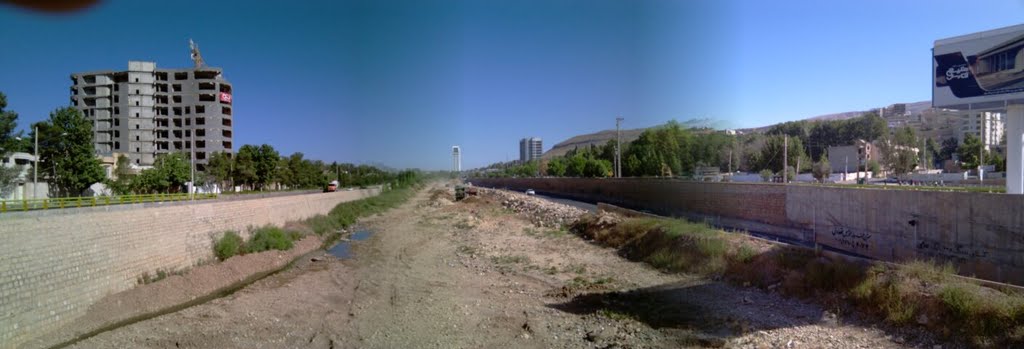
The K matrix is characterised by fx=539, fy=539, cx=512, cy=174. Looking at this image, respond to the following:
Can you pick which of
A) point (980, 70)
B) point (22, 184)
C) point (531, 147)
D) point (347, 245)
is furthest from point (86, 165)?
point (531, 147)

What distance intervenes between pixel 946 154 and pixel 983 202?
40166mm

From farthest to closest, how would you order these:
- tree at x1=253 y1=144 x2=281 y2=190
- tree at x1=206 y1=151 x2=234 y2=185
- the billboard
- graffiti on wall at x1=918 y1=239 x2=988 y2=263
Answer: tree at x1=253 y1=144 x2=281 y2=190, tree at x1=206 y1=151 x2=234 y2=185, the billboard, graffiti on wall at x1=918 y1=239 x2=988 y2=263

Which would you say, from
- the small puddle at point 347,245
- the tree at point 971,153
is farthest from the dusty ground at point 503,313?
the tree at point 971,153

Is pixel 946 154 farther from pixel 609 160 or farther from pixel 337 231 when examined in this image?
pixel 337 231

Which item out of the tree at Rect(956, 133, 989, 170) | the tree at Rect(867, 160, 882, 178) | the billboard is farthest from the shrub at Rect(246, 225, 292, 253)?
the tree at Rect(956, 133, 989, 170)

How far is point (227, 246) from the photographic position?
583 inches

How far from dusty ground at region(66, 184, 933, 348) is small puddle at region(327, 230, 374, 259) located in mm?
3961

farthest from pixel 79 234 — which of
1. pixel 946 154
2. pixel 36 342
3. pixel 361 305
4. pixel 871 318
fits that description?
pixel 946 154

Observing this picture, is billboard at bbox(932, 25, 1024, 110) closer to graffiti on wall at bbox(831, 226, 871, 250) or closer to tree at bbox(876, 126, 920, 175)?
graffiti on wall at bbox(831, 226, 871, 250)

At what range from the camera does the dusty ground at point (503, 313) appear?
261 inches

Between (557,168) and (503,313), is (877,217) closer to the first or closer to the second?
(503,313)

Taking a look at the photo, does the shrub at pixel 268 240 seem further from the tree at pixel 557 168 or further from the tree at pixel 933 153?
the tree at pixel 557 168

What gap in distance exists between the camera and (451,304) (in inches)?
362

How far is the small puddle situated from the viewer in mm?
18612
